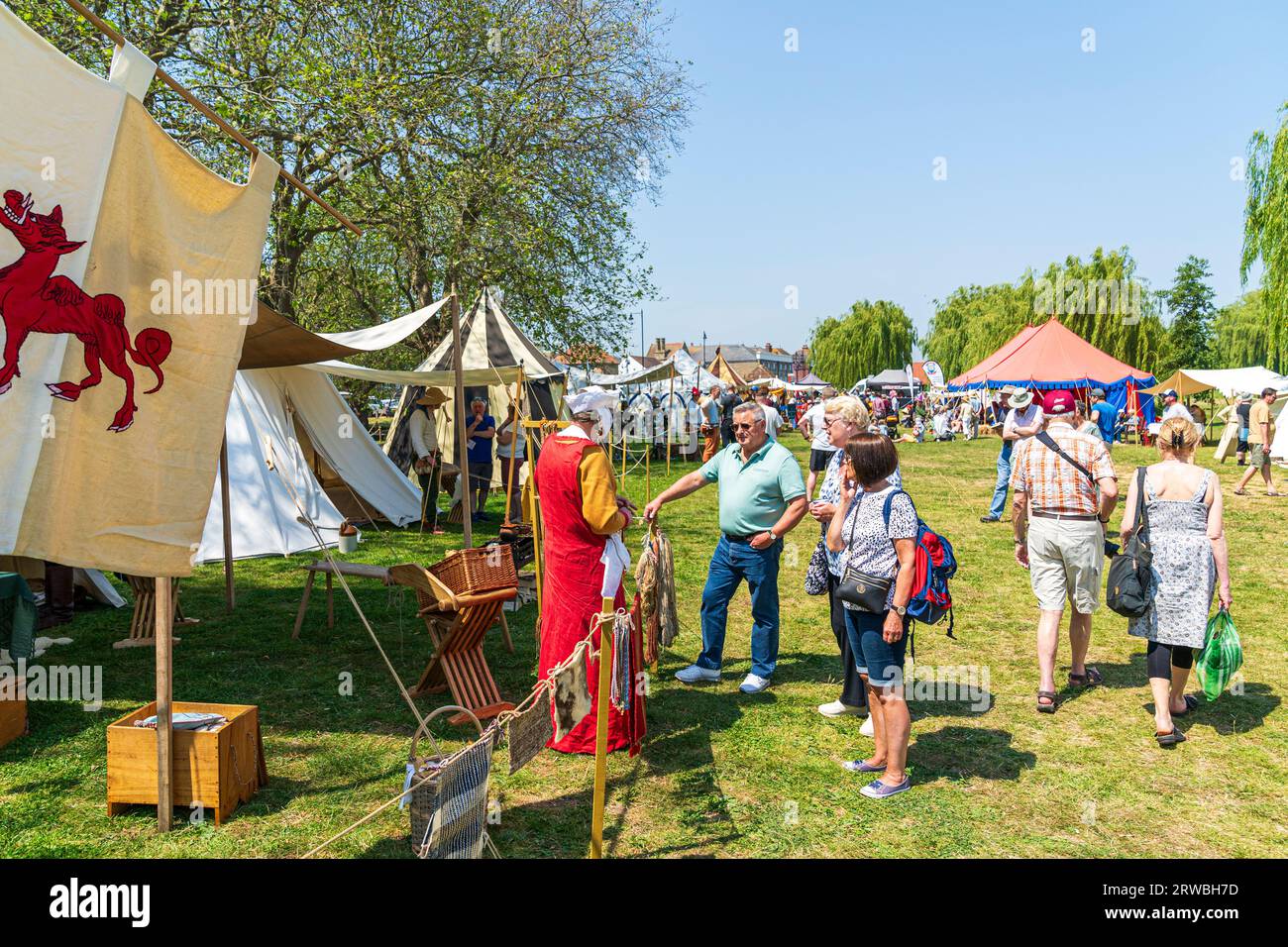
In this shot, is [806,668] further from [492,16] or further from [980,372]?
[980,372]

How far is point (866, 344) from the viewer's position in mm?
53875

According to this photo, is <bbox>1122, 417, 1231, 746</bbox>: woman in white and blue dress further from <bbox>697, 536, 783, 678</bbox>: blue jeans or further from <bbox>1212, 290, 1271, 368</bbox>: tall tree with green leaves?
<bbox>1212, 290, 1271, 368</bbox>: tall tree with green leaves

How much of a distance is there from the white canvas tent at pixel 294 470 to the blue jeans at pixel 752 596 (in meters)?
5.43

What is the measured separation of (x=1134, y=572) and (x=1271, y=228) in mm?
19356

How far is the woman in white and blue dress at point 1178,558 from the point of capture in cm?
454

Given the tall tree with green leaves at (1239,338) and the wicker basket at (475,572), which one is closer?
the wicker basket at (475,572)

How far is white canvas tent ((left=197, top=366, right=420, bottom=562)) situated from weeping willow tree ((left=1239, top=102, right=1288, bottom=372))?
757 inches

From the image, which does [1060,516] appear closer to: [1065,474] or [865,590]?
[1065,474]

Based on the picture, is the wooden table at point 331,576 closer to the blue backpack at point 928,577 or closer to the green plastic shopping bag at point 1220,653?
the blue backpack at point 928,577

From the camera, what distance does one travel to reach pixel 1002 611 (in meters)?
7.49

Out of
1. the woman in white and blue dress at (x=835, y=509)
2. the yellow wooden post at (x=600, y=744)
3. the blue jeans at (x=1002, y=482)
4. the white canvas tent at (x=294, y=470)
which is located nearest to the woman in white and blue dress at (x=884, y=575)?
the woman in white and blue dress at (x=835, y=509)

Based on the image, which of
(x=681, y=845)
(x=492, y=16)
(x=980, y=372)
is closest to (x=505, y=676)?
(x=681, y=845)

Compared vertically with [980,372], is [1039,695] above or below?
below

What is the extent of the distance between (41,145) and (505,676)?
3827mm
